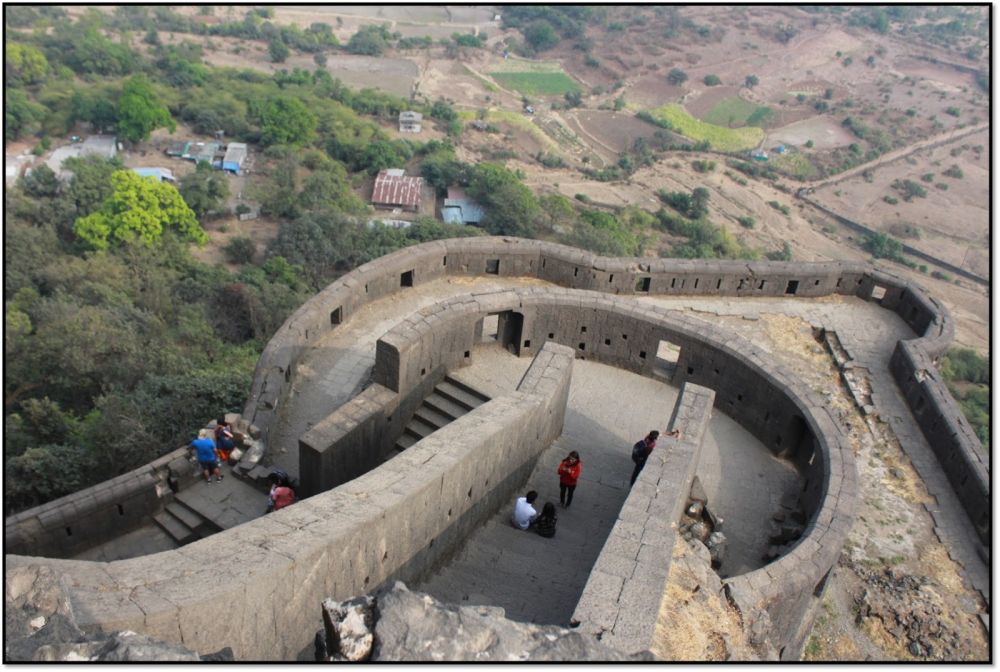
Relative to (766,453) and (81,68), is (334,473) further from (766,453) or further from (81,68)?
(81,68)

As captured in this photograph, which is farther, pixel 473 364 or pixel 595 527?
pixel 473 364

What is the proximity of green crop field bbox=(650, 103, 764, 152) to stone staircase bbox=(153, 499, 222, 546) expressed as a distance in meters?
63.4

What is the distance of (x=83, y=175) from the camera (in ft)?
131

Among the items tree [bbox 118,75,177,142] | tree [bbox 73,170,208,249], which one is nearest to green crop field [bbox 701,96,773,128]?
tree [bbox 118,75,177,142]

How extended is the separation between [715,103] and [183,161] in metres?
52.3

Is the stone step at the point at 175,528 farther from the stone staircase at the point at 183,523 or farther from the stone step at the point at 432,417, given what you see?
the stone step at the point at 432,417

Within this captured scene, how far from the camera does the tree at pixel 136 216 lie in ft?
118

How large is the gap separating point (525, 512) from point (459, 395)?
2.78 metres

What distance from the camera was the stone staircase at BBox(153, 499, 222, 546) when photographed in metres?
10.6

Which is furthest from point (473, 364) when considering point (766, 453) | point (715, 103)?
point (715, 103)

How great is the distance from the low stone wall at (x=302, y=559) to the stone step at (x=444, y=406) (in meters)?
2.17

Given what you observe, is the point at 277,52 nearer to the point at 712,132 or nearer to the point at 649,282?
the point at 712,132

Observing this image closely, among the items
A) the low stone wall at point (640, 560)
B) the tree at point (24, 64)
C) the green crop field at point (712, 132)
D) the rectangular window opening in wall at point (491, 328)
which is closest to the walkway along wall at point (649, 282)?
the rectangular window opening in wall at point (491, 328)

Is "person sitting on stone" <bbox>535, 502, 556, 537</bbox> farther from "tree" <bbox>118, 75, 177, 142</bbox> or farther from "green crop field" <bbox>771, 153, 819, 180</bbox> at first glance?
"green crop field" <bbox>771, 153, 819, 180</bbox>
